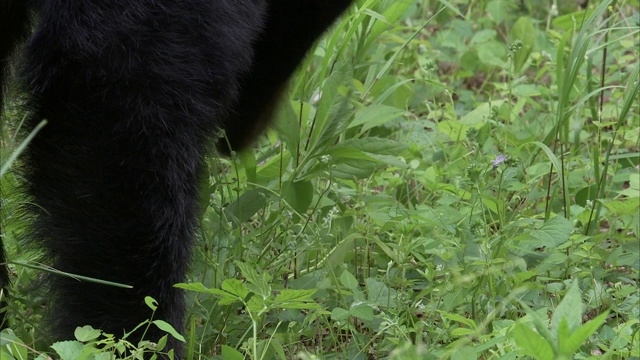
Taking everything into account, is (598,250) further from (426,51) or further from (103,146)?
(426,51)

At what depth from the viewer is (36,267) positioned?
1897mm

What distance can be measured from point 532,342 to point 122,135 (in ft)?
2.49

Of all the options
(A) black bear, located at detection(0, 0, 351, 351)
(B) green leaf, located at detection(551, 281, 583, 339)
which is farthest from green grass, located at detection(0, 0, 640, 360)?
(A) black bear, located at detection(0, 0, 351, 351)

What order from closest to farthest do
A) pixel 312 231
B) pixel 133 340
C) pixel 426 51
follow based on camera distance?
1. pixel 133 340
2. pixel 312 231
3. pixel 426 51

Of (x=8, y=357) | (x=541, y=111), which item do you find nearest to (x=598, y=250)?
(x=541, y=111)

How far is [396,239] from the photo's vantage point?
2754mm

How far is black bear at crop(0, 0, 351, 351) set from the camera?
5.63ft

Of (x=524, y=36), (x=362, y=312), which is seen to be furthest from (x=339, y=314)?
(x=524, y=36)

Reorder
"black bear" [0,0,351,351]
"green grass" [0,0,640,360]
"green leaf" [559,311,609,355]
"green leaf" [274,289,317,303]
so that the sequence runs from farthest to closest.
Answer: "green grass" [0,0,640,360]
"green leaf" [274,289,317,303]
"black bear" [0,0,351,351]
"green leaf" [559,311,609,355]

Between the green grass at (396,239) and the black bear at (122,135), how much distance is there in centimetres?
12

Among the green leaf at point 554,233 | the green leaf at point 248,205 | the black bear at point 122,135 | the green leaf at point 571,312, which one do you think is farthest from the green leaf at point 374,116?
the green leaf at point 571,312

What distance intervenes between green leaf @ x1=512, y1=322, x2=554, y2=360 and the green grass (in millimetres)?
63

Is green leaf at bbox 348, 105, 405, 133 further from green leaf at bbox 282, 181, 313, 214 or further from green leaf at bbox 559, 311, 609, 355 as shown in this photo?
green leaf at bbox 559, 311, 609, 355

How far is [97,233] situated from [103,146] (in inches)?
6.4
